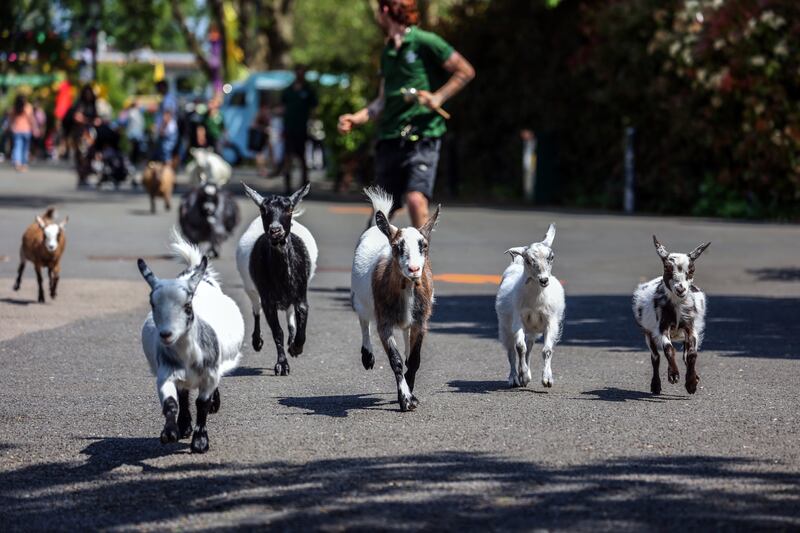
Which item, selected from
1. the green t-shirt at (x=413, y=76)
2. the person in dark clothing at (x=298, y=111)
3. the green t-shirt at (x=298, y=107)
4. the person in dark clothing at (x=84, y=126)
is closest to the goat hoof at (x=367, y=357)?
the green t-shirt at (x=413, y=76)

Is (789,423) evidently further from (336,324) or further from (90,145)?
(90,145)

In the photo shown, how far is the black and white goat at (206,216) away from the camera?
62.7ft

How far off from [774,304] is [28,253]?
6.85m

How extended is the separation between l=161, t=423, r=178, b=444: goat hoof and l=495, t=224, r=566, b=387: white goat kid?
8.93 ft

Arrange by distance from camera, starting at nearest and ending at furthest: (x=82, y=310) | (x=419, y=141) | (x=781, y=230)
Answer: (x=419, y=141) < (x=82, y=310) < (x=781, y=230)

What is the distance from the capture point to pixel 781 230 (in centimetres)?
2323

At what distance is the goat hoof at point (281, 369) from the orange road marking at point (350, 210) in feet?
54.8

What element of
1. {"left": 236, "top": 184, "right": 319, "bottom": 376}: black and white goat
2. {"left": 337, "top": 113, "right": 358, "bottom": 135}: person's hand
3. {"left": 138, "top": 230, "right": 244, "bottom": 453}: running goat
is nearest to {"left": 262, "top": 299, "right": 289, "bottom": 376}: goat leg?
{"left": 236, "top": 184, "right": 319, "bottom": 376}: black and white goat

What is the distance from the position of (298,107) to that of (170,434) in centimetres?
2383

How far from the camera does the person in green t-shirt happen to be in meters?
12.6

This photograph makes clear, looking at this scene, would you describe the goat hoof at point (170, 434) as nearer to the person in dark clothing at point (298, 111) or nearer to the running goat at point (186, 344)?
the running goat at point (186, 344)

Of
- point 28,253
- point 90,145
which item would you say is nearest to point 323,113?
point 90,145

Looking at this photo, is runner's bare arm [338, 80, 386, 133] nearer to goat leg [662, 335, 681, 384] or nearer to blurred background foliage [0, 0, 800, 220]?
goat leg [662, 335, 681, 384]

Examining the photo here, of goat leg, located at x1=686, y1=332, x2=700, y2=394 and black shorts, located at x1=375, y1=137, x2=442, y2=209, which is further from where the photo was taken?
black shorts, located at x1=375, y1=137, x2=442, y2=209
